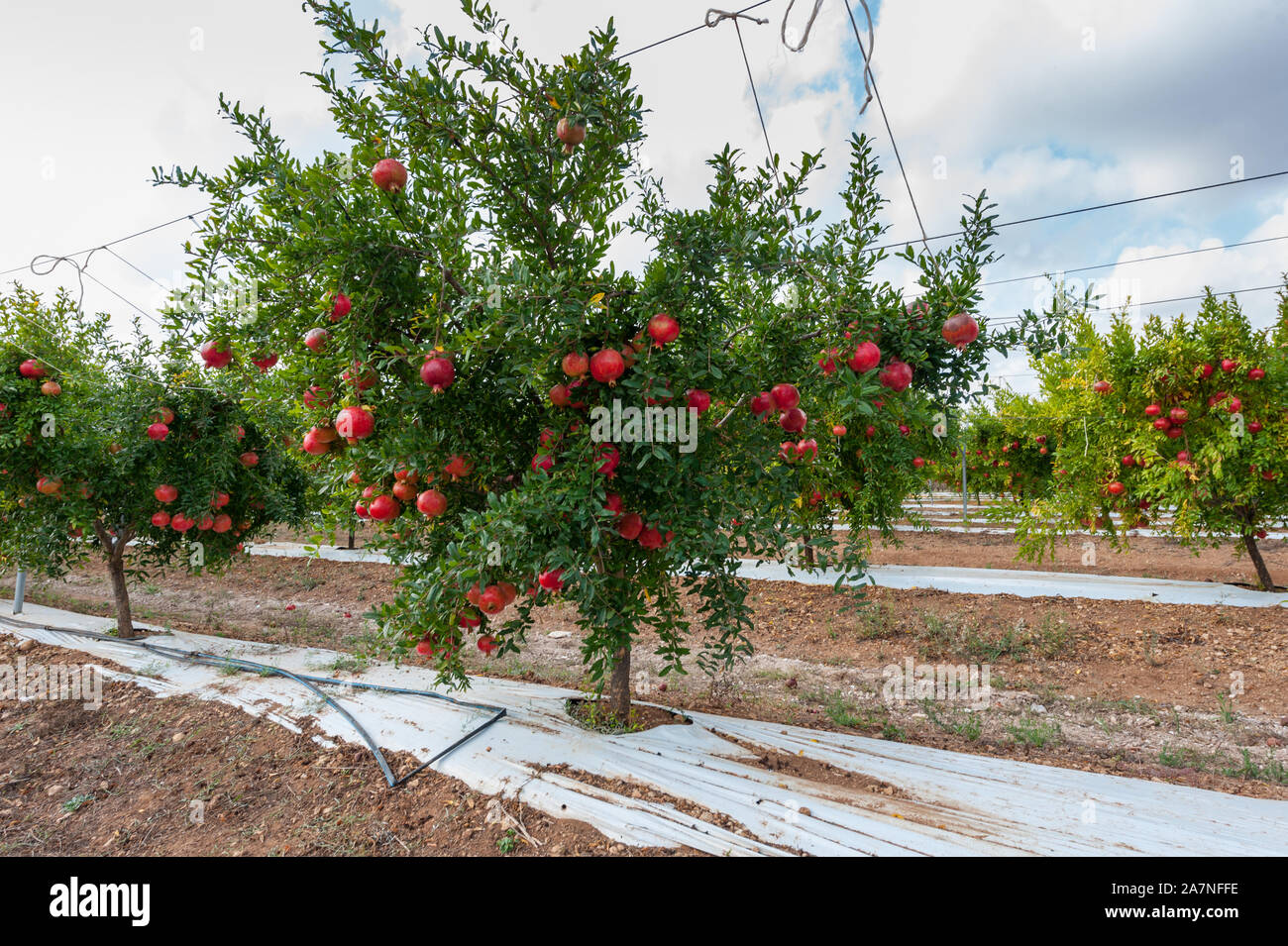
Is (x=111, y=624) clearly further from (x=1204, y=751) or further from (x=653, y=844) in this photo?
(x=1204, y=751)

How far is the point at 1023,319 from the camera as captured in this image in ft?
8.09

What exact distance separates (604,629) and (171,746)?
305 cm

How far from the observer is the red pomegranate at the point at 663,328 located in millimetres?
2207

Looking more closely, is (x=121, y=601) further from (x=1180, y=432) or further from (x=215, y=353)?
(x=1180, y=432)

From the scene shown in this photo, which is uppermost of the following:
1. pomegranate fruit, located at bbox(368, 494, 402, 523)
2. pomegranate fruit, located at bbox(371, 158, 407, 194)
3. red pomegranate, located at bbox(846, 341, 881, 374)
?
pomegranate fruit, located at bbox(371, 158, 407, 194)

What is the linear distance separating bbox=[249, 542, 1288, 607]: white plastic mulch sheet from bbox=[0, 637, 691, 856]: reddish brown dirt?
2.29 meters

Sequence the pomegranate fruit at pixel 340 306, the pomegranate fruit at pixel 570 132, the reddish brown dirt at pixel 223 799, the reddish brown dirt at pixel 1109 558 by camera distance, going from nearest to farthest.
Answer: the pomegranate fruit at pixel 340 306 → the pomegranate fruit at pixel 570 132 → the reddish brown dirt at pixel 223 799 → the reddish brown dirt at pixel 1109 558

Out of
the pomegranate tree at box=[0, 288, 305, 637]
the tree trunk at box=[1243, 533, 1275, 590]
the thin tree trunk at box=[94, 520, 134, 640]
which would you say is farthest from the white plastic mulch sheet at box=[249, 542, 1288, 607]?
the thin tree trunk at box=[94, 520, 134, 640]

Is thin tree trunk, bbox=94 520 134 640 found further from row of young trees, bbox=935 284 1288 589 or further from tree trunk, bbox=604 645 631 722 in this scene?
row of young trees, bbox=935 284 1288 589

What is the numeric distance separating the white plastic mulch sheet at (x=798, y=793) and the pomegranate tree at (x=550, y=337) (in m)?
0.66

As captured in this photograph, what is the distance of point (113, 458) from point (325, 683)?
10.4 feet

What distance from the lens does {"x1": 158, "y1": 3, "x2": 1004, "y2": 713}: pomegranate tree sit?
228 centimetres

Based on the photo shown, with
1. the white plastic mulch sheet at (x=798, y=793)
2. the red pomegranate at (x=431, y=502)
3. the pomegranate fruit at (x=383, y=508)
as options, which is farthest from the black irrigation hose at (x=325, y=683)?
the red pomegranate at (x=431, y=502)

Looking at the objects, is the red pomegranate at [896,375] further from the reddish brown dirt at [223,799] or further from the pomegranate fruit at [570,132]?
the reddish brown dirt at [223,799]
